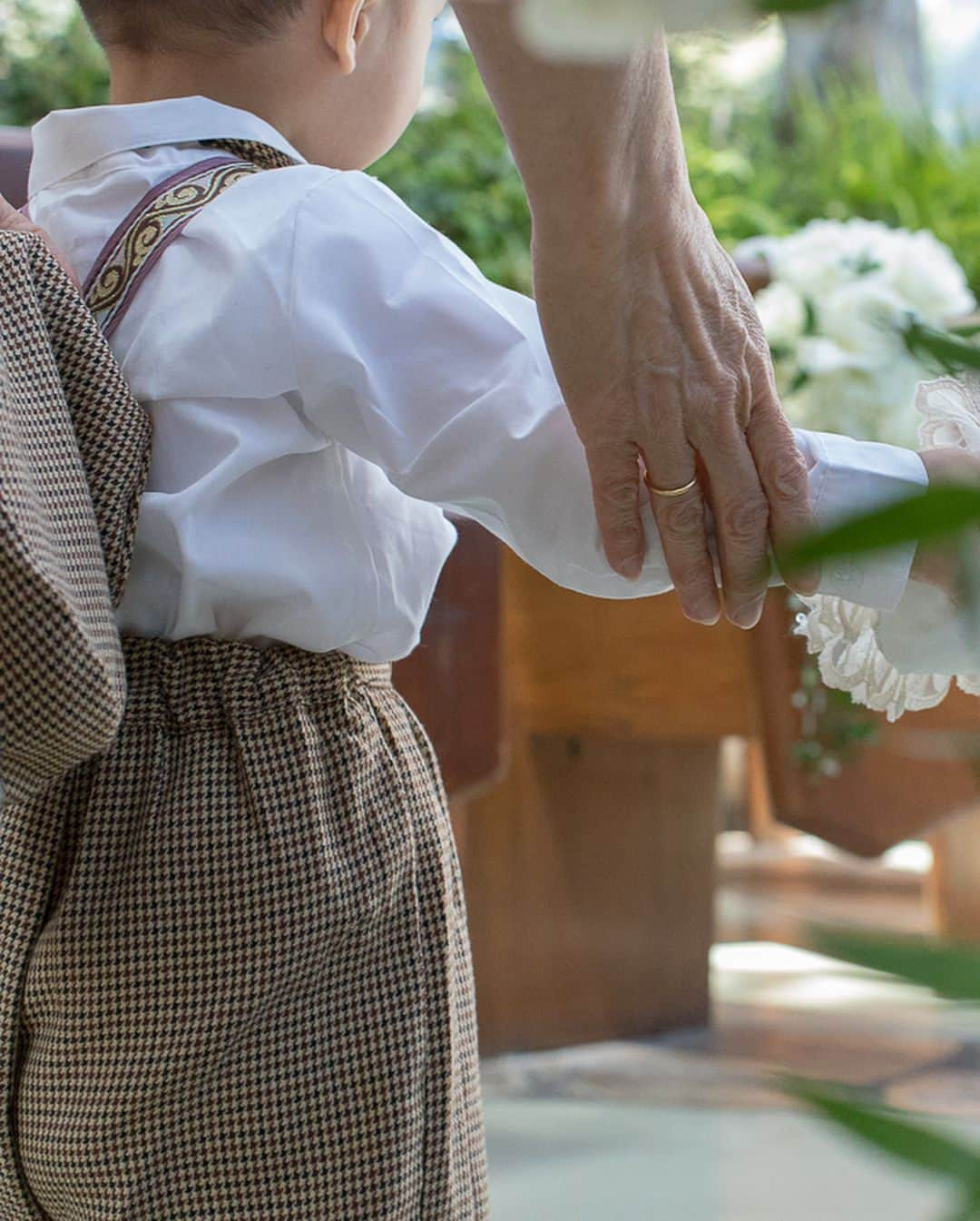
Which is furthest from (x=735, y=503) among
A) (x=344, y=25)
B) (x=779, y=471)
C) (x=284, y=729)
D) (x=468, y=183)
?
(x=468, y=183)

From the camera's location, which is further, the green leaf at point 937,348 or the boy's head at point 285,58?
the boy's head at point 285,58

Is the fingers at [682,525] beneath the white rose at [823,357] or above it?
beneath

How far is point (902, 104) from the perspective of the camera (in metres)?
0.25

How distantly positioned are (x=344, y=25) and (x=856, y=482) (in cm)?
36

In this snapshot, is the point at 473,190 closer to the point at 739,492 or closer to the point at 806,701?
the point at 806,701

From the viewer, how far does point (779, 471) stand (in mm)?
645

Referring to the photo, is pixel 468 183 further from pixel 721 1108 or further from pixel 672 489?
pixel 672 489

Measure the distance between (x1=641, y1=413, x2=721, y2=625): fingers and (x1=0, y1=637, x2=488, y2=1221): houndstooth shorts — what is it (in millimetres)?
188

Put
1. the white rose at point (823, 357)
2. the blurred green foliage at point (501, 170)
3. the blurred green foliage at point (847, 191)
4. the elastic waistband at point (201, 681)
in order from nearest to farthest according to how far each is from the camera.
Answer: the elastic waistband at point (201, 681)
the white rose at point (823, 357)
the blurred green foliage at point (847, 191)
the blurred green foliage at point (501, 170)

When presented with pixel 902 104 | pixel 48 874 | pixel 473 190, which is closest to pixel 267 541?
pixel 48 874

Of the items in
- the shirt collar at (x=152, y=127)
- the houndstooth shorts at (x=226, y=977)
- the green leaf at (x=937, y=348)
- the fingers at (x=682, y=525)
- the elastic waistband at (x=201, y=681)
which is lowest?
the houndstooth shorts at (x=226, y=977)

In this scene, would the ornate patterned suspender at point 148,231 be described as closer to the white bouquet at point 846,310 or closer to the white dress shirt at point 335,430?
the white dress shirt at point 335,430

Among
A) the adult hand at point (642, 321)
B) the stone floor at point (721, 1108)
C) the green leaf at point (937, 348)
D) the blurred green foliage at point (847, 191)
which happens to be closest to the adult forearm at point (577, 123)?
the adult hand at point (642, 321)

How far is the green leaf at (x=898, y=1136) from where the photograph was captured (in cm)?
13
